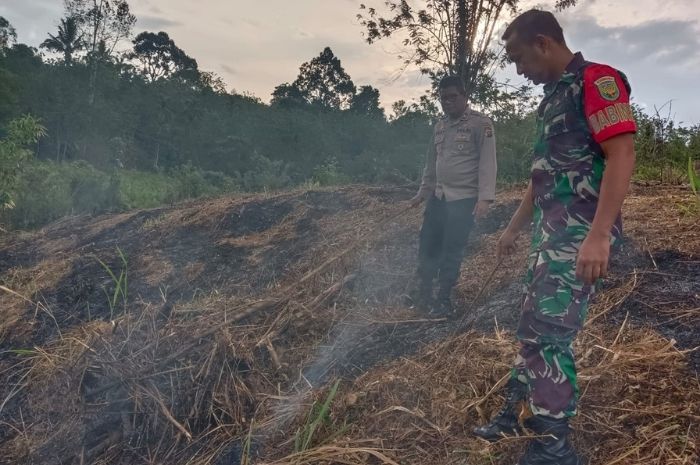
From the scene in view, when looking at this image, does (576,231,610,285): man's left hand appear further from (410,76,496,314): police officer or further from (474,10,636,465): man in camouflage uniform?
(410,76,496,314): police officer

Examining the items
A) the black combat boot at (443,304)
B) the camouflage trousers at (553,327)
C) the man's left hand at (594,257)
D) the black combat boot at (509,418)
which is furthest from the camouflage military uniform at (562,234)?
the black combat boot at (443,304)

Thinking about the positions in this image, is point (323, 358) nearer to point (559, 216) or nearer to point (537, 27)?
point (559, 216)

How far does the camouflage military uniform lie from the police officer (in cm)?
127

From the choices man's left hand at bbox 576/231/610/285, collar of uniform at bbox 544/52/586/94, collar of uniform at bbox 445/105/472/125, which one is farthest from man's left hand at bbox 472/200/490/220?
man's left hand at bbox 576/231/610/285

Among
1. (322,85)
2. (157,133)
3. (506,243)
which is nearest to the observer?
(506,243)

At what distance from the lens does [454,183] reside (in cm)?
318

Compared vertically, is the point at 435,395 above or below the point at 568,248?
below

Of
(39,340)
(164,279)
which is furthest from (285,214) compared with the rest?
(39,340)

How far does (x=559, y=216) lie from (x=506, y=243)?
0.43 m

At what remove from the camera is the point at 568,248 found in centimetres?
165

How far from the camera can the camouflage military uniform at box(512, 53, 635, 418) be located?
5.27ft

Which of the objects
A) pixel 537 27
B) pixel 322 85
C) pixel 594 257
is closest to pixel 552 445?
pixel 594 257

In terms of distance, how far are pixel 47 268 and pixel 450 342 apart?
416 centimetres

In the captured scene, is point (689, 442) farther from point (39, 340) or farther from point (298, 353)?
point (39, 340)
